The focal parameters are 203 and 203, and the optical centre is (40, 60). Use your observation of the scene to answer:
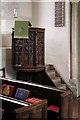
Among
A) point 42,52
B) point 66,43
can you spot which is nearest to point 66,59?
point 66,43

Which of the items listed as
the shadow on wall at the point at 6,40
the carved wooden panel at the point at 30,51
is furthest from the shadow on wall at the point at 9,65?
the carved wooden panel at the point at 30,51

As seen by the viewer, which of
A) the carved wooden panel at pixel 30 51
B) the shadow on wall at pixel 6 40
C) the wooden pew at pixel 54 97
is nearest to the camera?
the wooden pew at pixel 54 97

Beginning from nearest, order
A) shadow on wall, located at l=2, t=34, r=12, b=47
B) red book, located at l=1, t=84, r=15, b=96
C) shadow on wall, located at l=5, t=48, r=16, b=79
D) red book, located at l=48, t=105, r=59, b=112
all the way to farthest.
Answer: red book, located at l=48, t=105, r=59, b=112
red book, located at l=1, t=84, r=15, b=96
shadow on wall, located at l=5, t=48, r=16, b=79
shadow on wall, located at l=2, t=34, r=12, b=47

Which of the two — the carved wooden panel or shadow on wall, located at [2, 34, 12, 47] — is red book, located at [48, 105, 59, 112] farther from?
shadow on wall, located at [2, 34, 12, 47]

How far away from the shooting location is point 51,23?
638 centimetres

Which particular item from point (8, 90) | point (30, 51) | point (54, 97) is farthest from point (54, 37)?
point (54, 97)

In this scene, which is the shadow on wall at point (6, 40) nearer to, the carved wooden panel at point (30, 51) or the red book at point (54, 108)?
the carved wooden panel at point (30, 51)

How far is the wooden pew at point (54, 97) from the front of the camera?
128 inches

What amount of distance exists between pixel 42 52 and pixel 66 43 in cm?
89

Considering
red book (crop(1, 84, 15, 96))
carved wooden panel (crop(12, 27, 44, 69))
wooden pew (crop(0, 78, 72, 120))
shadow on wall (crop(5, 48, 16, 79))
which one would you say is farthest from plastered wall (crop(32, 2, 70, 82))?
red book (crop(1, 84, 15, 96))

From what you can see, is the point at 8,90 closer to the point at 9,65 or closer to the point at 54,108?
the point at 54,108

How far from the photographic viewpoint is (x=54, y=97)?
3621 mm

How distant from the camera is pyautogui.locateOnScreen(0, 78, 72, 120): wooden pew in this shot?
3243 millimetres

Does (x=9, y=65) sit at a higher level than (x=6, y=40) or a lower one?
lower
